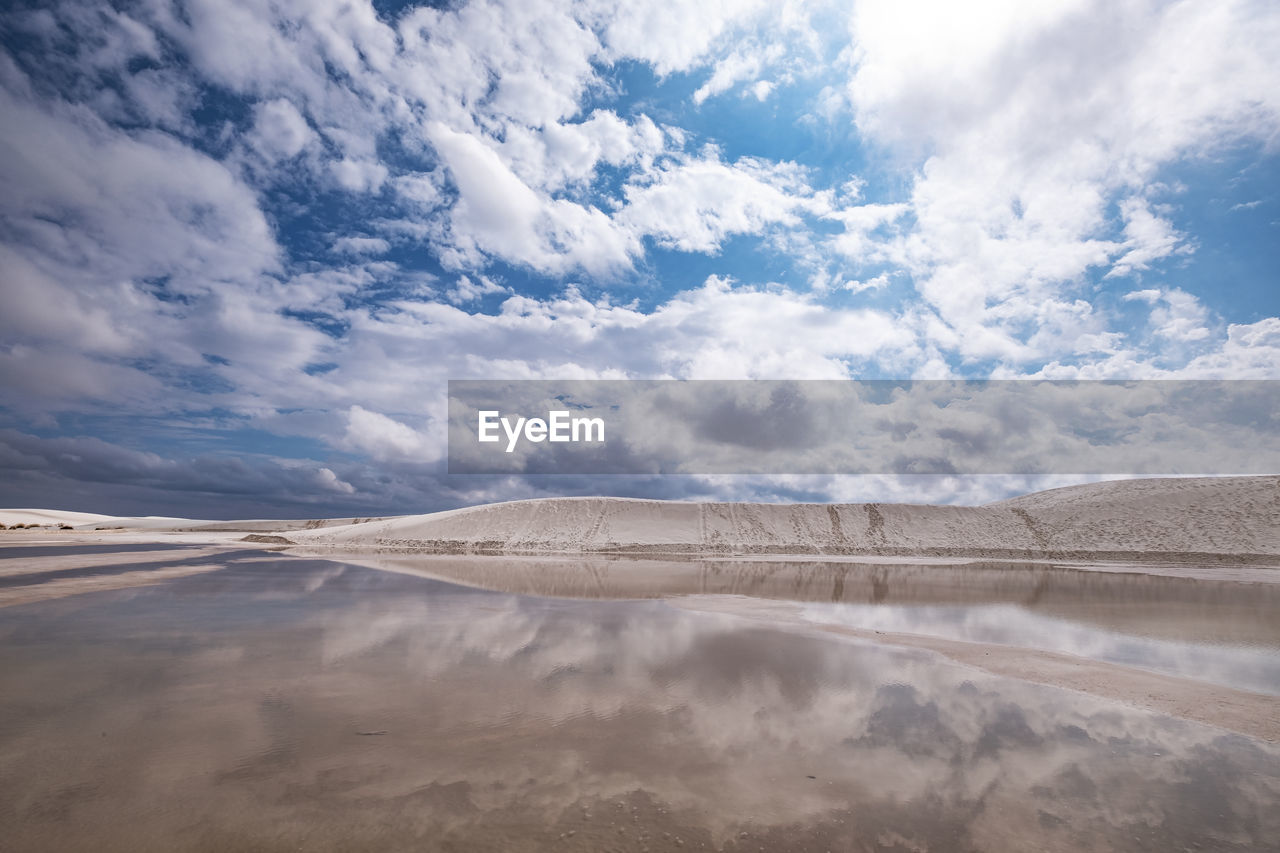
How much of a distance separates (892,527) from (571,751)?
6875 cm

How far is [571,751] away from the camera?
5.99 meters

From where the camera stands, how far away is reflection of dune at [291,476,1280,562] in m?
54.8

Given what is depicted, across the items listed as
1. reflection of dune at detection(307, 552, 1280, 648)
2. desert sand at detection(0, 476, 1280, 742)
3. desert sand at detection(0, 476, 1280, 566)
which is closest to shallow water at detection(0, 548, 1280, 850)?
reflection of dune at detection(307, 552, 1280, 648)

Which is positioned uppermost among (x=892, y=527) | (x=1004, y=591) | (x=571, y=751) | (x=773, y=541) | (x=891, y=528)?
(x=571, y=751)

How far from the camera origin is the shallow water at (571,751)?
4492mm

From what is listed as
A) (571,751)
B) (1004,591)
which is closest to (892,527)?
(1004,591)

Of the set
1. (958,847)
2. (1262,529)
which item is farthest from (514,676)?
(1262,529)

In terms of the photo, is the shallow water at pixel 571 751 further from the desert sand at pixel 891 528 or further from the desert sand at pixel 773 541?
the desert sand at pixel 891 528

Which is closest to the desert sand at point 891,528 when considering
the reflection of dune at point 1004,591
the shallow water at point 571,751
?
the reflection of dune at point 1004,591

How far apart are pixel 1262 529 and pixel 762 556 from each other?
47643mm

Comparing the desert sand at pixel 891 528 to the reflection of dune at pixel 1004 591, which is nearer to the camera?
the reflection of dune at pixel 1004 591

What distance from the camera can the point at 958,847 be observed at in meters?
4.43

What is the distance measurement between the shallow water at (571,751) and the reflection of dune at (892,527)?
44.8 m

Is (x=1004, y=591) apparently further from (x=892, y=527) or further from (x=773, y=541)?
(x=892, y=527)
